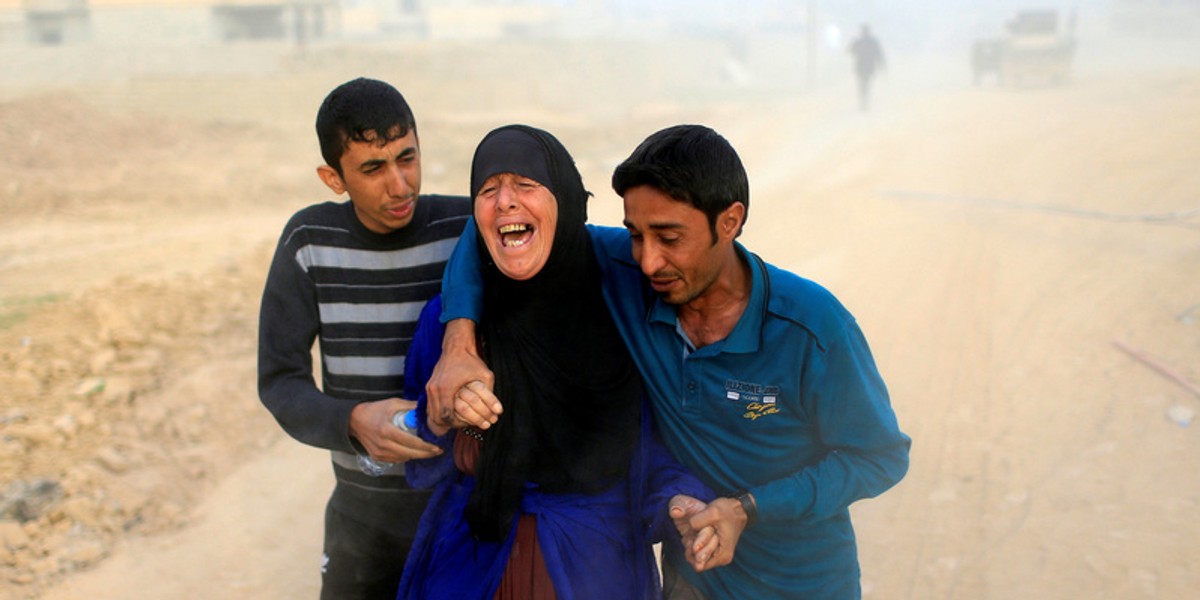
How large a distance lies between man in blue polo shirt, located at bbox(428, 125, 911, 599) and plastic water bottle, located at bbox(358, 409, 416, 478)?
175 mm

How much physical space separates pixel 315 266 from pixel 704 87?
1216 inches

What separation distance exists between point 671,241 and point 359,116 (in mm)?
991

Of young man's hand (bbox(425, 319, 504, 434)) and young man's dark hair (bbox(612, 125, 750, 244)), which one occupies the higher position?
young man's dark hair (bbox(612, 125, 750, 244))

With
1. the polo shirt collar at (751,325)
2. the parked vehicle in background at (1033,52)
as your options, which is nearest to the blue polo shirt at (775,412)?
the polo shirt collar at (751,325)

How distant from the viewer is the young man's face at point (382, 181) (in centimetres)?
252

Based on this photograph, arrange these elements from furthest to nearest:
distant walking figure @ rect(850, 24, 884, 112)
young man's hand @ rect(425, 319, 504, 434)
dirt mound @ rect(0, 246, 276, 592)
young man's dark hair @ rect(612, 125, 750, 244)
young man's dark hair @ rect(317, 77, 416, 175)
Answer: distant walking figure @ rect(850, 24, 884, 112) < dirt mound @ rect(0, 246, 276, 592) < young man's dark hair @ rect(317, 77, 416, 175) < young man's dark hair @ rect(612, 125, 750, 244) < young man's hand @ rect(425, 319, 504, 434)

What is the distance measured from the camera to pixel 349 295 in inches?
102

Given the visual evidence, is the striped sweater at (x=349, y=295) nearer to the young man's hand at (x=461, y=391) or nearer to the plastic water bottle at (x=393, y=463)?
the plastic water bottle at (x=393, y=463)

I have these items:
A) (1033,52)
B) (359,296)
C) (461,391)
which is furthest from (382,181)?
(1033,52)

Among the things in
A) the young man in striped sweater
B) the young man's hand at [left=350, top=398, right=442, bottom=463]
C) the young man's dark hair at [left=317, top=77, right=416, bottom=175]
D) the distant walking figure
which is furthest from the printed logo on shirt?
the distant walking figure

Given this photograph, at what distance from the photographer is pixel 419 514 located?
8.88 ft

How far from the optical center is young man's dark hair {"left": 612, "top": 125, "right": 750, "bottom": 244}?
6.58 feet

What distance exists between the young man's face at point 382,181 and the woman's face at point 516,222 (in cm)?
49

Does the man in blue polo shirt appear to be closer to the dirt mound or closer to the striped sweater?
the striped sweater
